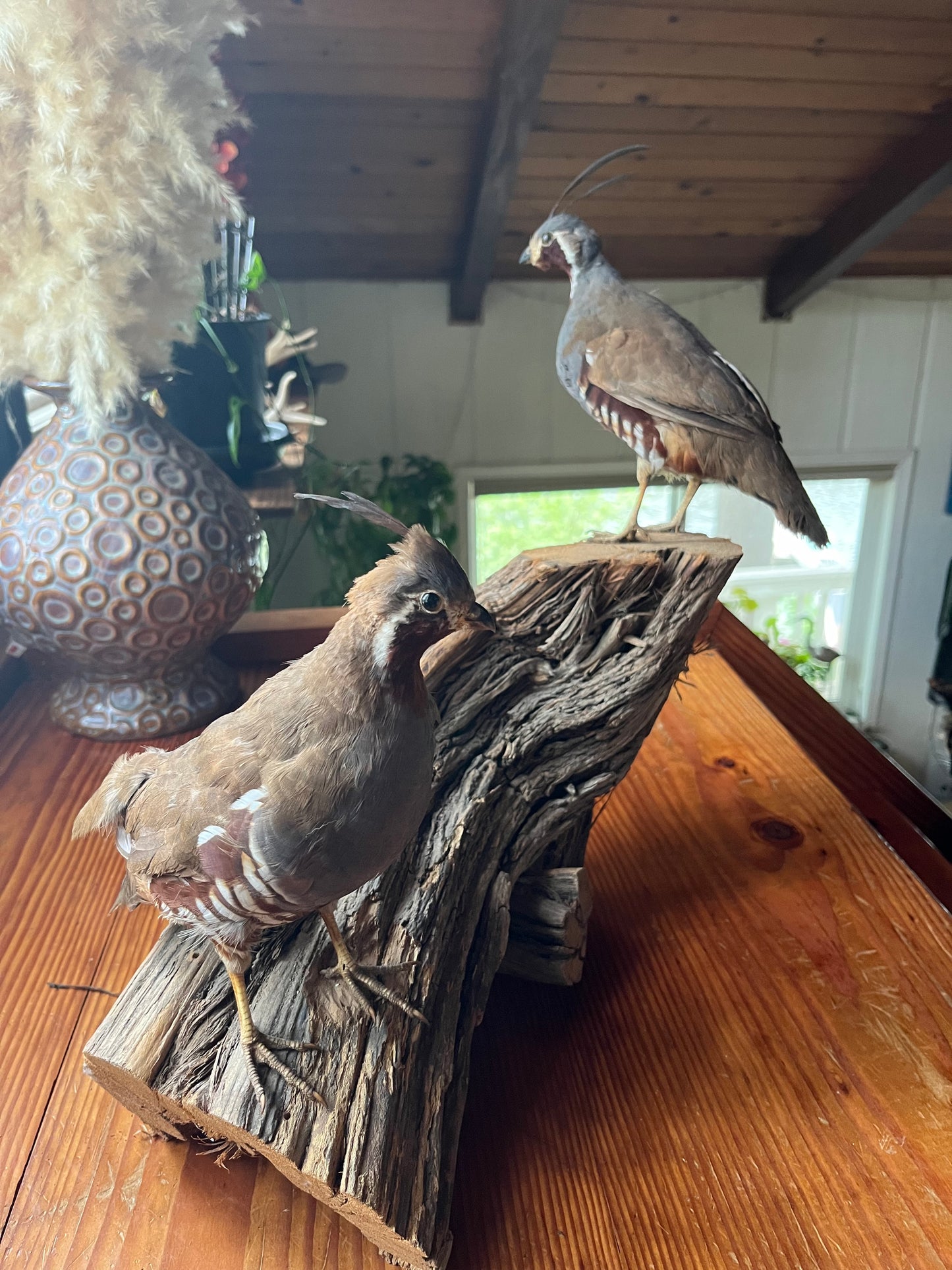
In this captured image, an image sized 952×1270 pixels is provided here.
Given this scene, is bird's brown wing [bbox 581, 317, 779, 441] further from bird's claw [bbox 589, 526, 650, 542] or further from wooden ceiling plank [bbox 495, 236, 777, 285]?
wooden ceiling plank [bbox 495, 236, 777, 285]

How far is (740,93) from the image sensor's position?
1966 millimetres

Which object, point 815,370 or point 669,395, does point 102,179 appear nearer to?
point 669,395

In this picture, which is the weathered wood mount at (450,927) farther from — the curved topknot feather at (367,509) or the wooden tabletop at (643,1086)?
the curved topknot feather at (367,509)

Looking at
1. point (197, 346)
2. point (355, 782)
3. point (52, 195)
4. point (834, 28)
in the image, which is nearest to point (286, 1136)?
point (355, 782)

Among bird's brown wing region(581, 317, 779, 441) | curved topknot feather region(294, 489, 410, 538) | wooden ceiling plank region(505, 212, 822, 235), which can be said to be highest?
wooden ceiling plank region(505, 212, 822, 235)

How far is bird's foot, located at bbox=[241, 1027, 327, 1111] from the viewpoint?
553 mm

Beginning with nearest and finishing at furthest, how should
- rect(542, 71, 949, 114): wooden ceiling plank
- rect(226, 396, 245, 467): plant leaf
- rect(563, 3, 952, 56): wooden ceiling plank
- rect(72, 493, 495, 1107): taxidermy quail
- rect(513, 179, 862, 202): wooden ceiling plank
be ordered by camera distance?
rect(72, 493, 495, 1107): taxidermy quail, rect(226, 396, 245, 467): plant leaf, rect(563, 3, 952, 56): wooden ceiling plank, rect(542, 71, 949, 114): wooden ceiling plank, rect(513, 179, 862, 202): wooden ceiling plank

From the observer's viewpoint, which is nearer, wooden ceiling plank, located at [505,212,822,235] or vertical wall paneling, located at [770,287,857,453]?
wooden ceiling plank, located at [505,212,822,235]

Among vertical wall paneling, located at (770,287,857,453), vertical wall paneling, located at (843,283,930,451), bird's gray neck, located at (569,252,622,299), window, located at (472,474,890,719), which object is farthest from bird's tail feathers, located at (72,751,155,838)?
vertical wall paneling, located at (843,283,930,451)

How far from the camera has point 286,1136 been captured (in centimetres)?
53

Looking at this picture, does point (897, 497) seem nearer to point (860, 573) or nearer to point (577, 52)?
point (860, 573)

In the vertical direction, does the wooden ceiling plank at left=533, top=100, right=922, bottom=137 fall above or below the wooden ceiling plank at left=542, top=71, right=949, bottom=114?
below

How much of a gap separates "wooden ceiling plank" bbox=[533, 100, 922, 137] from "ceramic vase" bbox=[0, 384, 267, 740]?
1.37 meters

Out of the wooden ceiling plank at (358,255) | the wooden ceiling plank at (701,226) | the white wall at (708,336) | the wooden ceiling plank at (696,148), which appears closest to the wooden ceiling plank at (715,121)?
the wooden ceiling plank at (696,148)
